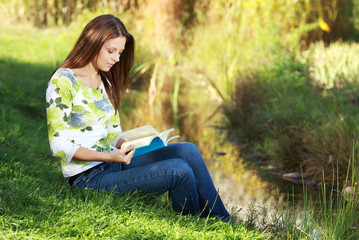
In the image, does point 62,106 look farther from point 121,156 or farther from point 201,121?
point 201,121

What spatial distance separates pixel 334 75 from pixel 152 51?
3.94m

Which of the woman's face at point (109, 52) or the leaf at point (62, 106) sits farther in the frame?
the woman's face at point (109, 52)

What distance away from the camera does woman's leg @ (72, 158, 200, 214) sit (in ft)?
9.11

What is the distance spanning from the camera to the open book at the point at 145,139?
2.68m

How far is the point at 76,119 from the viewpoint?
281 centimetres

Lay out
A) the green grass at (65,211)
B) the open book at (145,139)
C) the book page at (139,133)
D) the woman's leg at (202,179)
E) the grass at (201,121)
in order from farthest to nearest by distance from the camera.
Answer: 1. the woman's leg at (202,179)
2. the book page at (139,133)
3. the open book at (145,139)
4. the grass at (201,121)
5. the green grass at (65,211)

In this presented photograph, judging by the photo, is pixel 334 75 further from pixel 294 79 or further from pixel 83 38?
pixel 83 38

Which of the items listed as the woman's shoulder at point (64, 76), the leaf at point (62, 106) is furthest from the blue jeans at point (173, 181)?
the woman's shoulder at point (64, 76)

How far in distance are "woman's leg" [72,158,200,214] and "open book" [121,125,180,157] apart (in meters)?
0.10

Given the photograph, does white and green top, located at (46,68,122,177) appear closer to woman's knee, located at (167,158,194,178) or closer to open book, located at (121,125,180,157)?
open book, located at (121,125,180,157)

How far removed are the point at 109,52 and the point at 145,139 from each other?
1.95 feet

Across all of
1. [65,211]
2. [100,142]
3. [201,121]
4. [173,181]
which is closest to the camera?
[65,211]

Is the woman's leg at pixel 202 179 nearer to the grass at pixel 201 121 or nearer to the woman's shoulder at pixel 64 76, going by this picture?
the grass at pixel 201 121

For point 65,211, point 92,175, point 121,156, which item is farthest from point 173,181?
point 65,211
